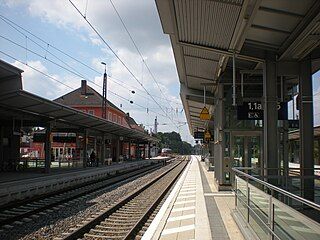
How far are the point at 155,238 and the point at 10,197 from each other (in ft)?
25.7

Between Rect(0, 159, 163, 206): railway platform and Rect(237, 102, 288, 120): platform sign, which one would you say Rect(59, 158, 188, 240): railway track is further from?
Rect(237, 102, 288, 120): platform sign

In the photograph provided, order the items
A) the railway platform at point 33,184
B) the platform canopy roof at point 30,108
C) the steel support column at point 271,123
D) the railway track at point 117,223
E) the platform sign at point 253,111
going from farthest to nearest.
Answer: the platform canopy roof at point 30,108 < the railway platform at point 33,184 < the platform sign at point 253,111 < the steel support column at point 271,123 < the railway track at point 117,223

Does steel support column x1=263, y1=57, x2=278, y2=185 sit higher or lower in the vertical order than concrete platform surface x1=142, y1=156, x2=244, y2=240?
higher

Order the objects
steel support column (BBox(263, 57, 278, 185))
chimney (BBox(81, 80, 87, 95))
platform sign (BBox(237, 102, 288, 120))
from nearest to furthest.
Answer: steel support column (BBox(263, 57, 278, 185)), platform sign (BBox(237, 102, 288, 120)), chimney (BBox(81, 80, 87, 95))

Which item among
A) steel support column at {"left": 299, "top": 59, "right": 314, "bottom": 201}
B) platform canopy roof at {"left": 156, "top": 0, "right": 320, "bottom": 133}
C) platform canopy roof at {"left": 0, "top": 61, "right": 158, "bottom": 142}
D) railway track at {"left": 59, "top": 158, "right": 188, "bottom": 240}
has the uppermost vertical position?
platform canopy roof at {"left": 156, "top": 0, "right": 320, "bottom": 133}

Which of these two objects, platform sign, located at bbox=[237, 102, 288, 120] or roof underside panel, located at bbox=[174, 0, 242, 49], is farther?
platform sign, located at bbox=[237, 102, 288, 120]

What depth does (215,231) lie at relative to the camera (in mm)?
8172

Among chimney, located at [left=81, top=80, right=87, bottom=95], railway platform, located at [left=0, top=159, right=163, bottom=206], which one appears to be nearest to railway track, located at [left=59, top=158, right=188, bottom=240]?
railway platform, located at [left=0, top=159, right=163, bottom=206]

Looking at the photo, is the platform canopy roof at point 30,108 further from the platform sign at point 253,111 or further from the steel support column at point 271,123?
the steel support column at point 271,123

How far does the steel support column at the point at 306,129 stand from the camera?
10174 mm

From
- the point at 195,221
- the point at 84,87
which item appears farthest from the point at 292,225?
the point at 84,87

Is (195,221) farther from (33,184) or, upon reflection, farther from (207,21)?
(33,184)

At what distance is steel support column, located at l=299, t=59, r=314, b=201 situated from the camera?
10174 millimetres

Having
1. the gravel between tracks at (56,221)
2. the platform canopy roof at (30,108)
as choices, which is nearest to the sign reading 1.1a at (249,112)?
the gravel between tracks at (56,221)
